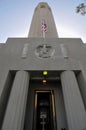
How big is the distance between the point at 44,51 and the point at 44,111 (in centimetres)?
368

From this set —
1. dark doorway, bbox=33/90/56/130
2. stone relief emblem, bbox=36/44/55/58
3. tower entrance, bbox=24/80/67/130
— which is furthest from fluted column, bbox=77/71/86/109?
stone relief emblem, bbox=36/44/55/58

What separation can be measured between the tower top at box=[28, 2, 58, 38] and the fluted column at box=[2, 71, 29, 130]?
18.0 feet

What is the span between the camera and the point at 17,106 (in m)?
4.12

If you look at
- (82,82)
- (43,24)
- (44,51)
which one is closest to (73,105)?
(82,82)

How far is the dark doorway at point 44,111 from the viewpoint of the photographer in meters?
5.19

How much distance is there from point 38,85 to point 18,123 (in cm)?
322

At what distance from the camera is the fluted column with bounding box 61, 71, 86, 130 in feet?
12.3

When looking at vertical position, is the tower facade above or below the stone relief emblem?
below

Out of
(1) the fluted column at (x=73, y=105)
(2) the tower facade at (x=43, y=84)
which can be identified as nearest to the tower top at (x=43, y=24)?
(2) the tower facade at (x=43, y=84)

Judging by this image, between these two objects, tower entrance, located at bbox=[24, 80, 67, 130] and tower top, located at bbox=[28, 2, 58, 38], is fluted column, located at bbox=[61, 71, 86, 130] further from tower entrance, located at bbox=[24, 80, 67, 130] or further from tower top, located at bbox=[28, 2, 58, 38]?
tower top, located at bbox=[28, 2, 58, 38]

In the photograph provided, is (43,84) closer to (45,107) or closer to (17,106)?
(45,107)

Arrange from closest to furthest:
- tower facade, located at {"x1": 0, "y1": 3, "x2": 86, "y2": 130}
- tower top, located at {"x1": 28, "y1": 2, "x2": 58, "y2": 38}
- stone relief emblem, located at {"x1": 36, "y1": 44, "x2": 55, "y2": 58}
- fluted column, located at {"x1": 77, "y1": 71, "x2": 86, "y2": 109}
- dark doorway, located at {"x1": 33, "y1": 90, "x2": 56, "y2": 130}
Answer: tower facade, located at {"x1": 0, "y1": 3, "x2": 86, "y2": 130}, fluted column, located at {"x1": 77, "y1": 71, "x2": 86, "y2": 109}, dark doorway, located at {"x1": 33, "y1": 90, "x2": 56, "y2": 130}, stone relief emblem, located at {"x1": 36, "y1": 44, "x2": 55, "y2": 58}, tower top, located at {"x1": 28, "y1": 2, "x2": 58, "y2": 38}

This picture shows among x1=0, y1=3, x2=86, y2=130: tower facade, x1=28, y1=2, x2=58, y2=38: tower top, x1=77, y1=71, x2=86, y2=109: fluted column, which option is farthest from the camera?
x1=28, y1=2, x2=58, y2=38: tower top

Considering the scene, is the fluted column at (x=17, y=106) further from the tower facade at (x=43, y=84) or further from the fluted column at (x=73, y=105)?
the fluted column at (x=73, y=105)
